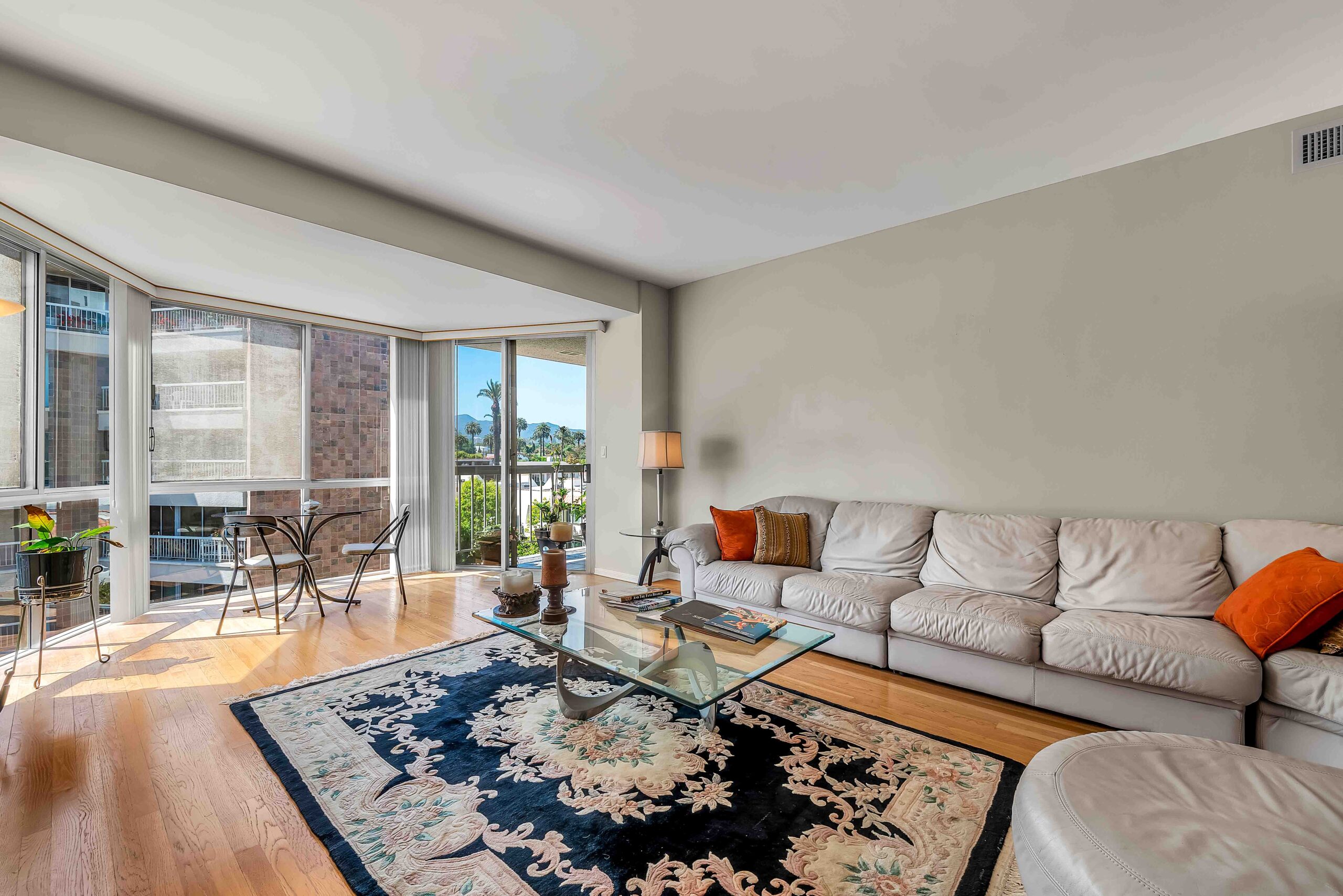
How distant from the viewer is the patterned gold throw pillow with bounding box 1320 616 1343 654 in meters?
2.08

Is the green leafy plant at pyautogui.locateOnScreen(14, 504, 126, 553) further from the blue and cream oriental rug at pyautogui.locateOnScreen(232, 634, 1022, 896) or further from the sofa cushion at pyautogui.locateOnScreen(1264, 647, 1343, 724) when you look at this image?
the sofa cushion at pyautogui.locateOnScreen(1264, 647, 1343, 724)

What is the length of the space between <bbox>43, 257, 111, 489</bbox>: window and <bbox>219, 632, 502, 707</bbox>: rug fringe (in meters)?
2.03

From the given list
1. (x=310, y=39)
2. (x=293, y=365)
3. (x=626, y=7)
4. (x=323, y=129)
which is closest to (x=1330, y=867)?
(x=626, y=7)

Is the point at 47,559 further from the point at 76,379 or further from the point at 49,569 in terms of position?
the point at 76,379

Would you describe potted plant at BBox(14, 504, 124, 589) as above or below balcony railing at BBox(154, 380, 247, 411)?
below

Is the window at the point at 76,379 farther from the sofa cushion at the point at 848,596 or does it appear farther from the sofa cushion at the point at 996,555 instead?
the sofa cushion at the point at 996,555

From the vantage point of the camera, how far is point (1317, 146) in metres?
2.66

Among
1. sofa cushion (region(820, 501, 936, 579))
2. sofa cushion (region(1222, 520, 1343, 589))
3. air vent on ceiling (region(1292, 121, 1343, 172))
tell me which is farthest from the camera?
sofa cushion (region(820, 501, 936, 579))

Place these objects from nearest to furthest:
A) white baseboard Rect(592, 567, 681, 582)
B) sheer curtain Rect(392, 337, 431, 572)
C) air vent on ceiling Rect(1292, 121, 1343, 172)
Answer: air vent on ceiling Rect(1292, 121, 1343, 172) < white baseboard Rect(592, 567, 681, 582) < sheer curtain Rect(392, 337, 431, 572)

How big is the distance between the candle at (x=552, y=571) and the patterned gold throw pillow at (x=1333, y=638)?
118 inches

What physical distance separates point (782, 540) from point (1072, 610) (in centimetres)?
166

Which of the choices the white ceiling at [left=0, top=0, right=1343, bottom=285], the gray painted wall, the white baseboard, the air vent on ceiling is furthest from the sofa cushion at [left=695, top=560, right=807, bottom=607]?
the air vent on ceiling

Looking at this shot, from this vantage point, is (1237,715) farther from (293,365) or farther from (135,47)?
(293,365)

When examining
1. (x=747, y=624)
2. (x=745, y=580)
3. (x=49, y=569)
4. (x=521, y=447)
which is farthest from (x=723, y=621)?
(x=521, y=447)
